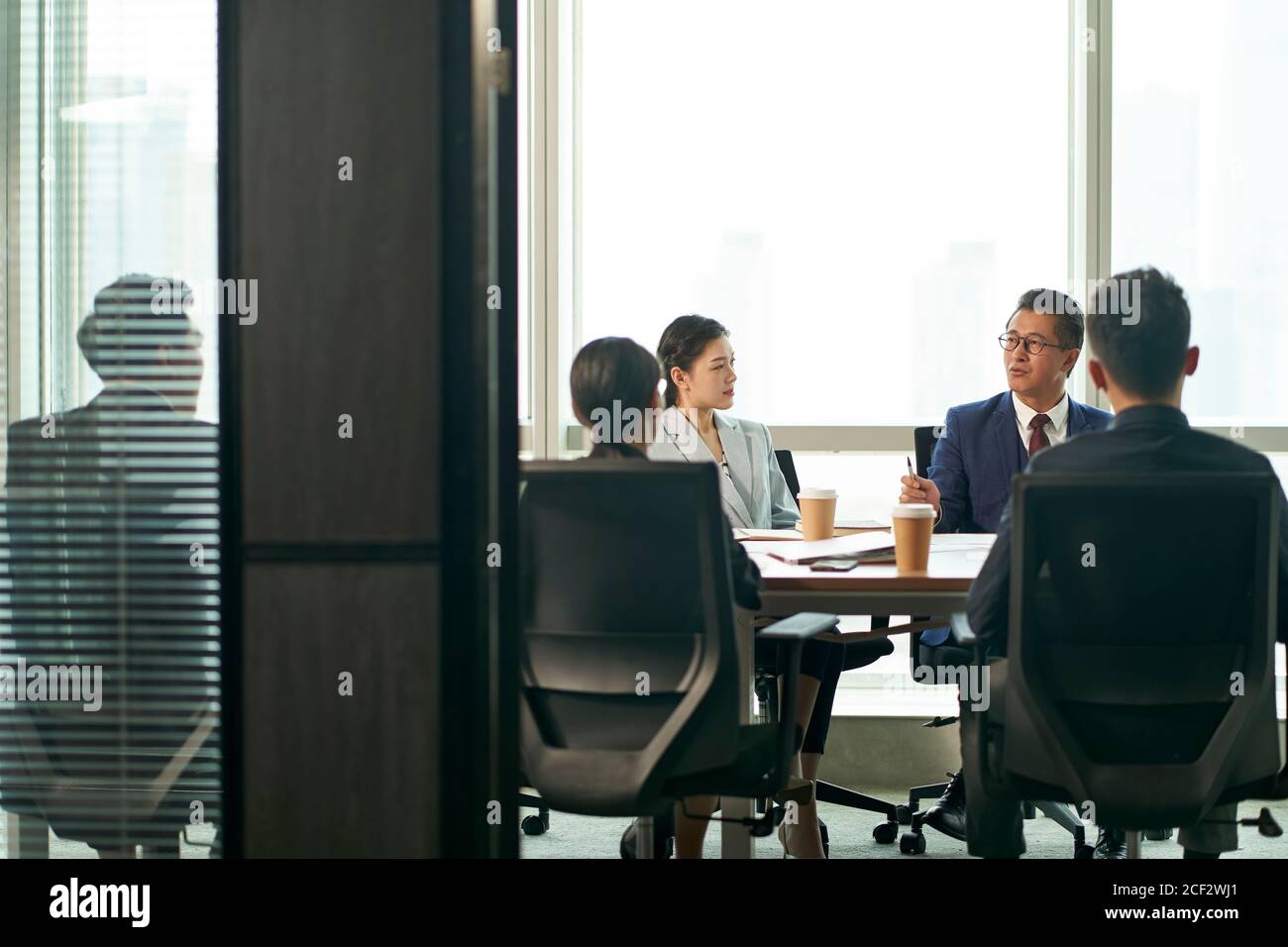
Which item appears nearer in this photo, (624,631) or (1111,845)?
(624,631)

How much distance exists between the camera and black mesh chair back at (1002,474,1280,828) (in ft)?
6.08

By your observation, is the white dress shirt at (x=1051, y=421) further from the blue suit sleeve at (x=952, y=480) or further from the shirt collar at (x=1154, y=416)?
the shirt collar at (x=1154, y=416)

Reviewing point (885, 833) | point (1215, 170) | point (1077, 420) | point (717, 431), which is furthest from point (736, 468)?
point (1215, 170)

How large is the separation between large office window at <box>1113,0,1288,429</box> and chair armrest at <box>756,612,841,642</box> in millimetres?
2572

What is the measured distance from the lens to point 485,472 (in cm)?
161

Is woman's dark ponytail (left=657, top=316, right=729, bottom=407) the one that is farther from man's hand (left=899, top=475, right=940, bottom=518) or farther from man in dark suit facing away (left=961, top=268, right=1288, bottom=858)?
man in dark suit facing away (left=961, top=268, right=1288, bottom=858)

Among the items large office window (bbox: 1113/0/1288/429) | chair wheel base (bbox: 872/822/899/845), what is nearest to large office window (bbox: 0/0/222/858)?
chair wheel base (bbox: 872/822/899/845)

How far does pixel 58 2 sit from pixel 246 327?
2.11 feet

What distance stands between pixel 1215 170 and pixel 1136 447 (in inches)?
102

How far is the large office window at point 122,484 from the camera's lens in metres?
1.69

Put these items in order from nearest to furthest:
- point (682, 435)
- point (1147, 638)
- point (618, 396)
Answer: point (1147, 638) < point (618, 396) < point (682, 435)

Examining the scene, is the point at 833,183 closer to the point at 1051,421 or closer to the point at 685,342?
the point at 685,342

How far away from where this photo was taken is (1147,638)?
6.26 ft
